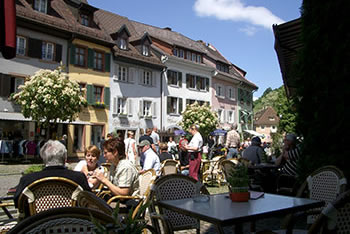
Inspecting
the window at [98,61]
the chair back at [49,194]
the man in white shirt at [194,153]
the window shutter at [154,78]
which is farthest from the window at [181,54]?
the chair back at [49,194]

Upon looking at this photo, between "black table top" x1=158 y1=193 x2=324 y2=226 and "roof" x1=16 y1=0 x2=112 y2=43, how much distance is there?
21317 millimetres

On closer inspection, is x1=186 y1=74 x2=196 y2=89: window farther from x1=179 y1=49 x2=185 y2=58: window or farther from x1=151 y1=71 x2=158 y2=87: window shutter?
x1=151 y1=71 x2=158 y2=87: window shutter

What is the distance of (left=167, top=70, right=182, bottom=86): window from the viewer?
3269cm

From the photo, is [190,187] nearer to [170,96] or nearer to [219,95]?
[170,96]

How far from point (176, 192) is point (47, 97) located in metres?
16.1

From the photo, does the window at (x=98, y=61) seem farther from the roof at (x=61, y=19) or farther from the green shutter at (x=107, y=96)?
the green shutter at (x=107, y=96)

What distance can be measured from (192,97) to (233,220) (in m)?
33.0

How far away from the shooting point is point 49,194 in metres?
3.13

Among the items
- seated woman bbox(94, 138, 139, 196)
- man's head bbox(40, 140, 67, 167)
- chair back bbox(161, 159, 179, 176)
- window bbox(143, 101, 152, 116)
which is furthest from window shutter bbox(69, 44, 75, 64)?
man's head bbox(40, 140, 67, 167)

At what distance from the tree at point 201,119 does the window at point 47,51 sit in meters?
12.5

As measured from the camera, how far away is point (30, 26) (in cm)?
2197

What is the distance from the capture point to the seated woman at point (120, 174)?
4.18 metres

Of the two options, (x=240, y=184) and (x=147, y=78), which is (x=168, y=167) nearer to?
(x=240, y=184)

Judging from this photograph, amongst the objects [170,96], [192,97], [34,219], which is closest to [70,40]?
[170,96]
